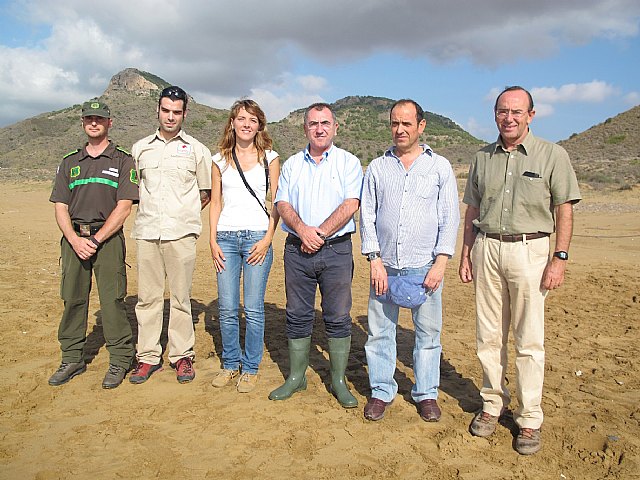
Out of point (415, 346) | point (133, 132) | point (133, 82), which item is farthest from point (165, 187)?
point (133, 82)

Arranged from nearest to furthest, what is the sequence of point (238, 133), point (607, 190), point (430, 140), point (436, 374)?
point (436, 374)
point (238, 133)
point (607, 190)
point (430, 140)

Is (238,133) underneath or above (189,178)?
above

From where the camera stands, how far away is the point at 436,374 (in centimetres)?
382

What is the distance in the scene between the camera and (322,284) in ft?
12.8

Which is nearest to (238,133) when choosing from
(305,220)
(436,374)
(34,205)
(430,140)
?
(305,220)

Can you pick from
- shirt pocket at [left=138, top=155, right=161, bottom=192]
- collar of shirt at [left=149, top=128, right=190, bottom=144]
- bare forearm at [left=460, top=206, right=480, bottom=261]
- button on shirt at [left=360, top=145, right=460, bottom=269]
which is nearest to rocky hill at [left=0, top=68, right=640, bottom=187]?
bare forearm at [left=460, top=206, right=480, bottom=261]

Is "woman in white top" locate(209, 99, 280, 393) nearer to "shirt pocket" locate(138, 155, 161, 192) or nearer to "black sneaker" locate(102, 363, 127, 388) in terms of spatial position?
"shirt pocket" locate(138, 155, 161, 192)

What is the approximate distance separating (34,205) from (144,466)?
18.2 metres

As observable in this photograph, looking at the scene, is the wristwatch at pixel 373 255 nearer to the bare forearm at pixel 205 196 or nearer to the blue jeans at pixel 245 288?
the blue jeans at pixel 245 288

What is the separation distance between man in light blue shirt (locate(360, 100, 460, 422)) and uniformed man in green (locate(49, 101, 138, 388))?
2.03 metres

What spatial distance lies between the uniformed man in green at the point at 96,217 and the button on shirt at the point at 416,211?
6.77ft

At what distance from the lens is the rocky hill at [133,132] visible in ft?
142

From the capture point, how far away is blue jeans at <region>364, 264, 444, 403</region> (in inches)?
146

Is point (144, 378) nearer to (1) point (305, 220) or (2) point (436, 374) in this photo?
(1) point (305, 220)
